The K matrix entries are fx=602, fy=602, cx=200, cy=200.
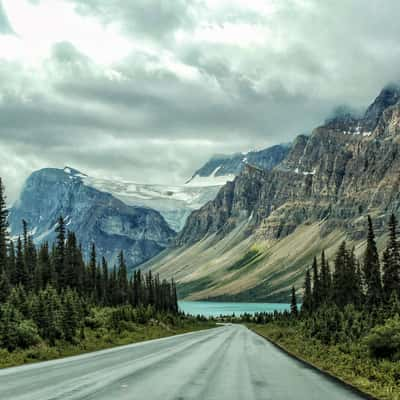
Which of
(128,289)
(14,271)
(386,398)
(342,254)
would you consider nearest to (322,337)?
(386,398)

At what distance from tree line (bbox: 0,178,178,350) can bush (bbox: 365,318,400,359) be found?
21.9m

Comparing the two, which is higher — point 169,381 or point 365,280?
point 365,280

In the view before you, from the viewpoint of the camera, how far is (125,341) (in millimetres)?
62031

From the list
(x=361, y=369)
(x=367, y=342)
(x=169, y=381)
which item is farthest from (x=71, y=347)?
(x=361, y=369)

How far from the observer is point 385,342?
32062 millimetres

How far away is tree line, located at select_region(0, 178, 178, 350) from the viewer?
42.3 metres

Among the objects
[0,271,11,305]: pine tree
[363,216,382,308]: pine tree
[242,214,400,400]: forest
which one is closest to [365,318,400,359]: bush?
[242,214,400,400]: forest

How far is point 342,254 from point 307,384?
99.0 m

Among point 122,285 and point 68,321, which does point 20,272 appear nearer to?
point 68,321

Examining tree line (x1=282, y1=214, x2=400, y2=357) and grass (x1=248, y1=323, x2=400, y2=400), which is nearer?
grass (x1=248, y1=323, x2=400, y2=400)

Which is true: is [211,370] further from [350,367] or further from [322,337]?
[322,337]

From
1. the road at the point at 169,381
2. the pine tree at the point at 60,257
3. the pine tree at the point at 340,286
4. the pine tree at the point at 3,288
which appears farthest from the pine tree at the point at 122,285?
the road at the point at 169,381

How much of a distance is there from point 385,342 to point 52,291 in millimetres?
29968

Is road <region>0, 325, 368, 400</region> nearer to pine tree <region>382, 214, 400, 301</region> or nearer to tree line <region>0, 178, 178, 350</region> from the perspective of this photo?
tree line <region>0, 178, 178, 350</region>
